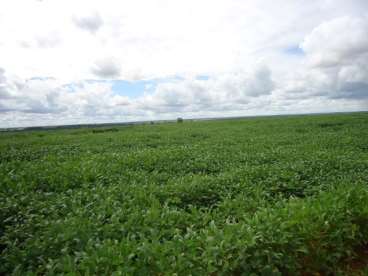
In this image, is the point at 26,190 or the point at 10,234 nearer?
the point at 10,234

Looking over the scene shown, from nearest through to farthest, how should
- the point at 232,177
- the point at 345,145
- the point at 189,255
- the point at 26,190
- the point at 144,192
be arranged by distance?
1. the point at 189,255
2. the point at 144,192
3. the point at 26,190
4. the point at 232,177
5. the point at 345,145

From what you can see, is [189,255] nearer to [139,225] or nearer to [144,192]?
[139,225]

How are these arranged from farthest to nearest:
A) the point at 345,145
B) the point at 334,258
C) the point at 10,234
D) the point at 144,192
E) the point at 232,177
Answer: the point at 345,145
the point at 232,177
the point at 144,192
the point at 10,234
the point at 334,258

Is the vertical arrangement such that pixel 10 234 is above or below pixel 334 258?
above

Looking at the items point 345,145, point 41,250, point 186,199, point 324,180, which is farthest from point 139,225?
point 345,145

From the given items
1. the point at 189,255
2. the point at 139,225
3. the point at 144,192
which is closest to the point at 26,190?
the point at 144,192

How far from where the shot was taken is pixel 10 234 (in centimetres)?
470

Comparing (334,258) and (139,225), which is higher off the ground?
(139,225)

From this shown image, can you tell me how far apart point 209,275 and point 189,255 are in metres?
0.34

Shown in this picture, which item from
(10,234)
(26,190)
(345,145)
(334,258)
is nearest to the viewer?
(334,258)

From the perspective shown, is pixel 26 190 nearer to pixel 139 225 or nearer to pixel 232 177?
pixel 139 225

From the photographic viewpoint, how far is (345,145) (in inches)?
585

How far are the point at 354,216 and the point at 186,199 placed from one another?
3.28 meters

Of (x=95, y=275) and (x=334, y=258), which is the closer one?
(x=95, y=275)
